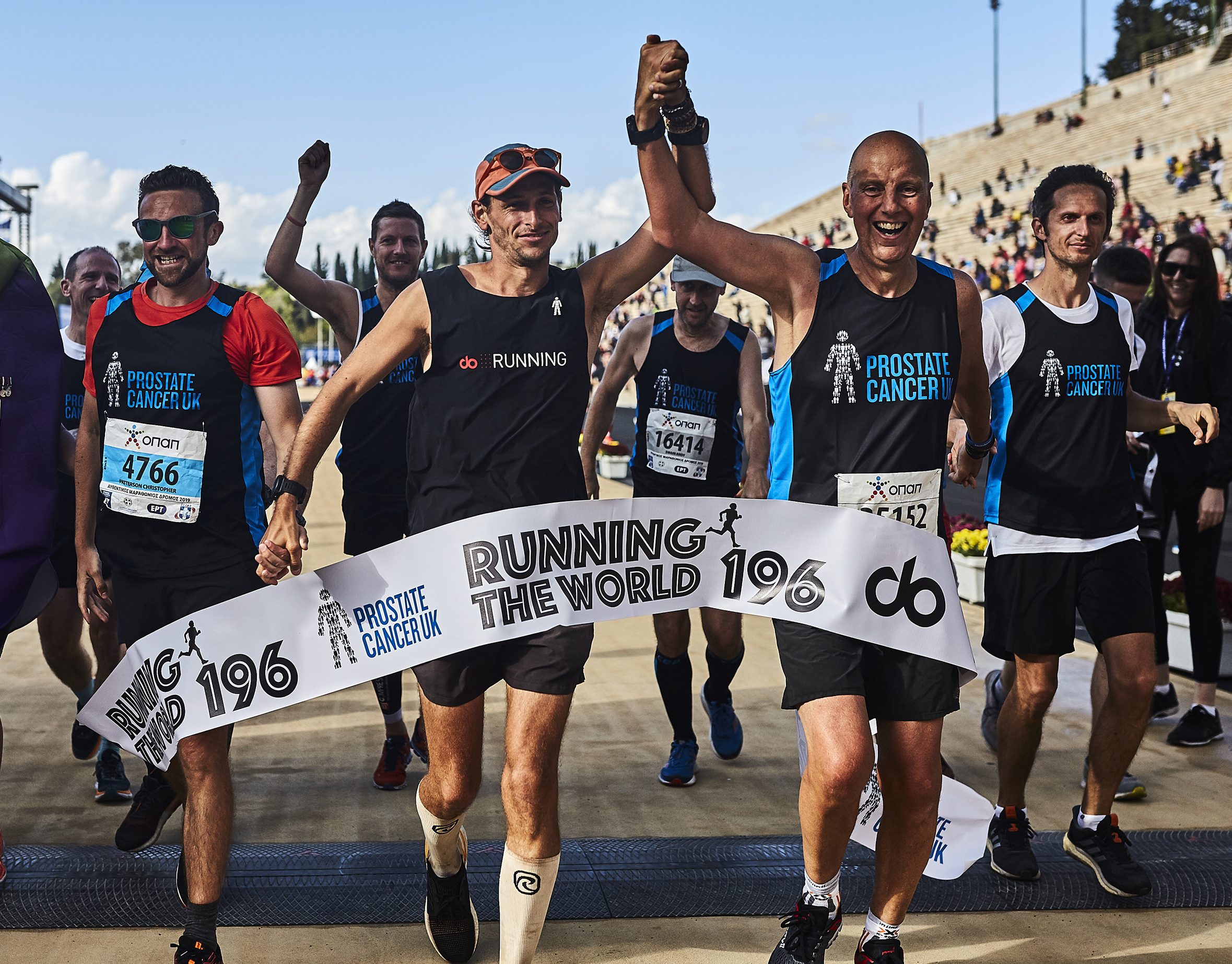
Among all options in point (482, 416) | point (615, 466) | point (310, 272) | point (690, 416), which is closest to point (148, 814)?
point (482, 416)

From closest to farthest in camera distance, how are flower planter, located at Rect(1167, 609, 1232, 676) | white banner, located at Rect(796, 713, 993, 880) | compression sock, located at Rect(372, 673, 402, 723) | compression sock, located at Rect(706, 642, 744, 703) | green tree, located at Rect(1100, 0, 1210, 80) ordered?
1. white banner, located at Rect(796, 713, 993, 880)
2. compression sock, located at Rect(372, 673, 402, 723)
3. compression sock, located at Rect(706, 642, 744, 703)
4. flower planter, located at Rect(1167, 609, 1232, 676)
5. green tree, located at Rect(1100, 0, 1210, 80)

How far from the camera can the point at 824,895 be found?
3.34 metres

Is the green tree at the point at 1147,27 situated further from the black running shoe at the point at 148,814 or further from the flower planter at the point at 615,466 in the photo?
the black running shoe at the point at 148,814

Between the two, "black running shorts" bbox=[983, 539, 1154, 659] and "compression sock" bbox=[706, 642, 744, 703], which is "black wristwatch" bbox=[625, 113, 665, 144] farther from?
"compression sock" bbox=[706, 642, 744, 703]

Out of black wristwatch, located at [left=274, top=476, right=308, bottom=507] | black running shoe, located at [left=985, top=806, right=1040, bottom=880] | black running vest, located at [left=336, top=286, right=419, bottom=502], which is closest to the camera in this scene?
black wristwatch, located at [left=274, top=476, right=308, bottom=507]

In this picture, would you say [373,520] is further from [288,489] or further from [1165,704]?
[1165,704]

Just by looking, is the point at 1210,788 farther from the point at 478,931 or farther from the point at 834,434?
the point at 478,931

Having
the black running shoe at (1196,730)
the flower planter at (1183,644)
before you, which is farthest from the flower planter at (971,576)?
the black running shoe at (1196,730)

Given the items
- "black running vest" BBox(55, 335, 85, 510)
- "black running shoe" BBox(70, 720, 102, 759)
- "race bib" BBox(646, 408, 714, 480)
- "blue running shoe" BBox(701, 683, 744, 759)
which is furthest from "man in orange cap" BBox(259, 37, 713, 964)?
"black running shoe" BBox(70, 720, 102, 759)

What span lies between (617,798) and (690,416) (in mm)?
1805

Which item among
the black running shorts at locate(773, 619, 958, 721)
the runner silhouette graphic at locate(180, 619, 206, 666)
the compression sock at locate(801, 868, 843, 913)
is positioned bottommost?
the compression sock at locate(801, 868, 843, 913)

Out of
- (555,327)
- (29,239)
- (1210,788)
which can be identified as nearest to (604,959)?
(555,327)

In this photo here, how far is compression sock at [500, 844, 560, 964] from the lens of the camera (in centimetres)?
337

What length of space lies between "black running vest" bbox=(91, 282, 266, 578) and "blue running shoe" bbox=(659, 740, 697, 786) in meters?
2.34
